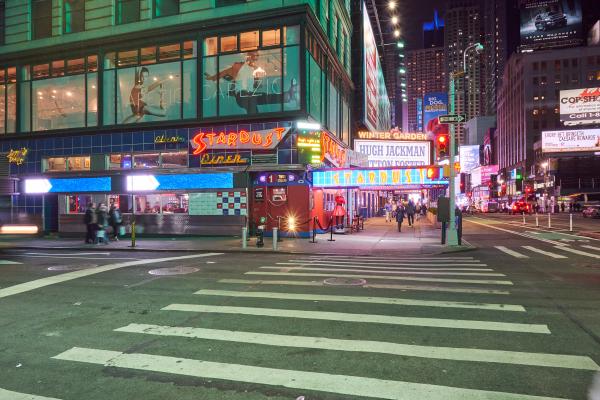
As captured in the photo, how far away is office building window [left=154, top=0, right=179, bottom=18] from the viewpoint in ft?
79.3

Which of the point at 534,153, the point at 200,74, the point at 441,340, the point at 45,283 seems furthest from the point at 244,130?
the point at 534,153

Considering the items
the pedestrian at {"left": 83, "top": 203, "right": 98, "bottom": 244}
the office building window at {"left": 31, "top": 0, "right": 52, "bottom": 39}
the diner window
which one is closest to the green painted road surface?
the pedestrian at {"left": 83, "top": 203, "right": 98, "bottom": 244}

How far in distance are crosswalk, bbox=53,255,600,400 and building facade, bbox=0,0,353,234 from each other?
1320 cm

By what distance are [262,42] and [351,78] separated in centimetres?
1676

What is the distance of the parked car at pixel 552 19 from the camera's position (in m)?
117

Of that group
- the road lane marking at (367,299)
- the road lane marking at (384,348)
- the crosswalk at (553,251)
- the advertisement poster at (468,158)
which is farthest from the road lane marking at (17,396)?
the advertisement poster at (468,158)

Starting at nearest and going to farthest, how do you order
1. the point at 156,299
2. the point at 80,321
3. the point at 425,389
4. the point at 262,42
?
the point at 425,389 < the point at 80,321 < the point at 156,299 < the point at 262,42

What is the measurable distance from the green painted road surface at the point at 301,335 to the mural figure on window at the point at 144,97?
49.8ft

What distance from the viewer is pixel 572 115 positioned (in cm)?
6825

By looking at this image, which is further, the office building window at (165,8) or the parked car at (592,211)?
the parked car at (592,211)

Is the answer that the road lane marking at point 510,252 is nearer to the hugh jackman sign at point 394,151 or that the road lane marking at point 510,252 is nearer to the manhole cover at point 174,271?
the manhole cover at point 174,271

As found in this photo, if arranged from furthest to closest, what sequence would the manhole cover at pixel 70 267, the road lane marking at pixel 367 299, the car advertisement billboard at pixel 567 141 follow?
the car advertisement billboard at pixel 567 141 → the manhole cover at pixel 70 267 → the road lane marking at pixel 367 299

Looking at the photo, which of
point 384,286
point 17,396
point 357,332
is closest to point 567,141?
point 384,286

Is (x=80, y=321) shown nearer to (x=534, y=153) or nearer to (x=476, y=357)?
(x=476, y=357)
